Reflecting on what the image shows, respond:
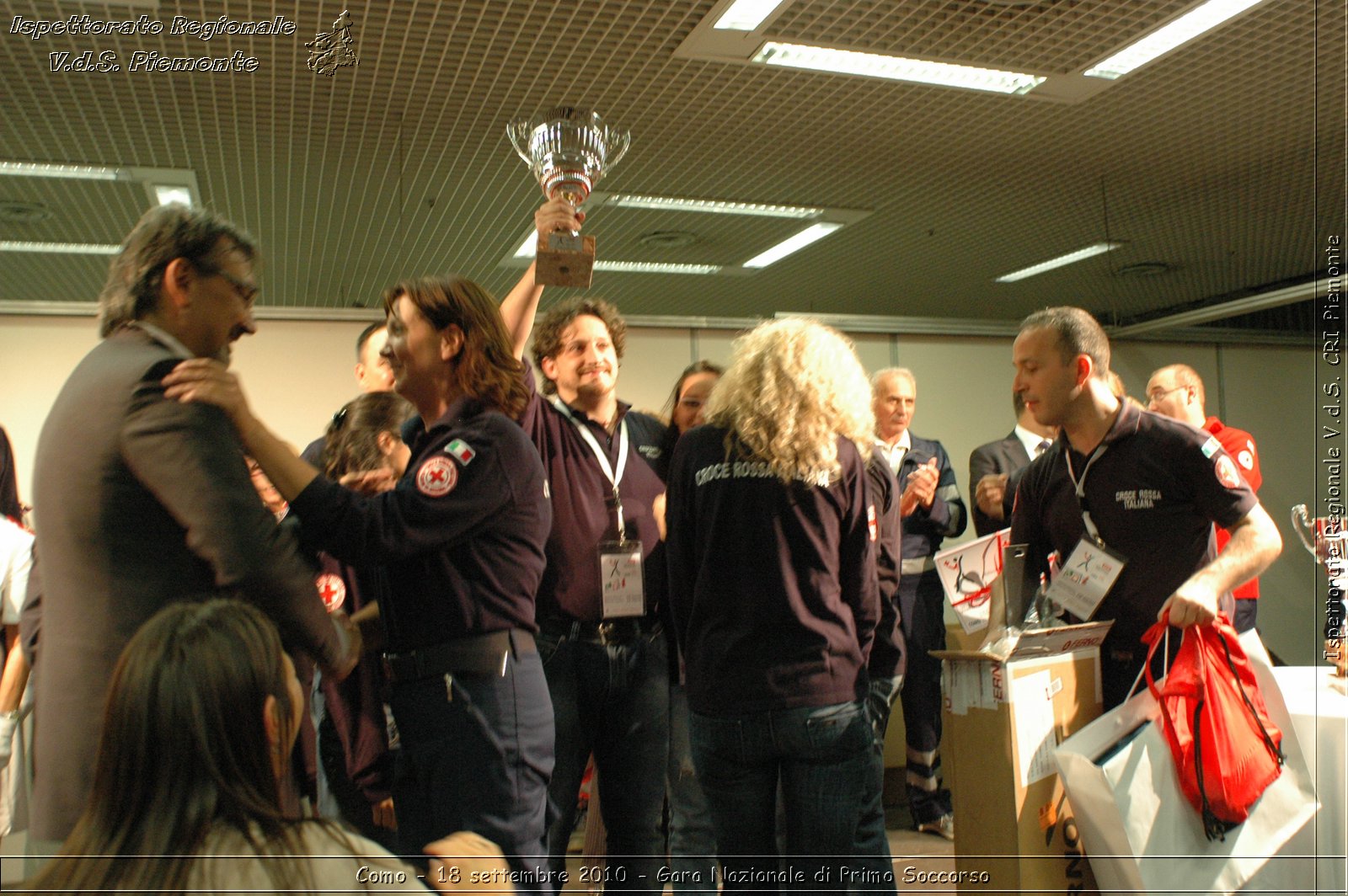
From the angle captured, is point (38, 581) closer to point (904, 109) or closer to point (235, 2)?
point (235, 2)

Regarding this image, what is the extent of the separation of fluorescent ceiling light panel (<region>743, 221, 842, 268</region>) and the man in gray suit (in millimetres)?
3414

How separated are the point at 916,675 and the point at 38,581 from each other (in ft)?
9.94

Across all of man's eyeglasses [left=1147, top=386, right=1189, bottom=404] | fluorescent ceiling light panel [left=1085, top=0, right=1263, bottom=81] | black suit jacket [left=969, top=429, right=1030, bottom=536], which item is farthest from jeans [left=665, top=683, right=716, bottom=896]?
man's eyeglasses [left=1147, top=386, right=1189, bottom=404]

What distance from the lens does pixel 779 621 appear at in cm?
184

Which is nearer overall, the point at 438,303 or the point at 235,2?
the point at 438,303

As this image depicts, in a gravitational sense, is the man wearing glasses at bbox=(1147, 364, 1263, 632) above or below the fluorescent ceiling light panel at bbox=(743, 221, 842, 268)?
below

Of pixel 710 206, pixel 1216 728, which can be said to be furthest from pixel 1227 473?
pixel 710 206

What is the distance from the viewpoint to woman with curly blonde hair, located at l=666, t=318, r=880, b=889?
1.82m

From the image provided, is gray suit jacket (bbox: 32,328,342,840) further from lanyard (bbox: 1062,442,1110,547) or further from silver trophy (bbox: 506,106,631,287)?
lanyard (bbox: 1062,442,1110,547)

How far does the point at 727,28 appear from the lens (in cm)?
276

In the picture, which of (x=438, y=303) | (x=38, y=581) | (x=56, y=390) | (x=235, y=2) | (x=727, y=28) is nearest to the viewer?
(x=38, y=581)

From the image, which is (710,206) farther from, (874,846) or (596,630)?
(874,846)

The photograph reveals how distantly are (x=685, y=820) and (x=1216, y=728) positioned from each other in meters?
1.27

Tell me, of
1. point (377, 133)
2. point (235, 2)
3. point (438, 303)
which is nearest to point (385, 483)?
point (438, 303)
